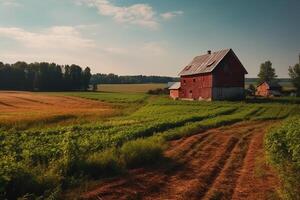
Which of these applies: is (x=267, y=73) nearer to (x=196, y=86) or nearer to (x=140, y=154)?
(x=196, y=86)

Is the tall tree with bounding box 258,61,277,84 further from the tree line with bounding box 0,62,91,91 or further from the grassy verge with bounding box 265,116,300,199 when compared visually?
the grassy verge with bounding box 265,116,300,199

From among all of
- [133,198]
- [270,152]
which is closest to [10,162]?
[133,198]

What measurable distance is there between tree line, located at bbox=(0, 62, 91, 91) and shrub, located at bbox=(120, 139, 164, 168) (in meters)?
108

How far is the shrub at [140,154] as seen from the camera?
1402 centimetres

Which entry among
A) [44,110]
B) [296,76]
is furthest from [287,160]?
[296,76]

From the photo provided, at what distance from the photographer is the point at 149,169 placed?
13.5 meters

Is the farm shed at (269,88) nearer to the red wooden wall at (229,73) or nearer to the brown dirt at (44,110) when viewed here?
the red wooden wall at (229,73)

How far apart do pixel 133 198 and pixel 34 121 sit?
21731 mm

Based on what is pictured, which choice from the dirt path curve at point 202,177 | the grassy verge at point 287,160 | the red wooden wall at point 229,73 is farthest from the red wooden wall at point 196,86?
the grassy verge at point 287,160

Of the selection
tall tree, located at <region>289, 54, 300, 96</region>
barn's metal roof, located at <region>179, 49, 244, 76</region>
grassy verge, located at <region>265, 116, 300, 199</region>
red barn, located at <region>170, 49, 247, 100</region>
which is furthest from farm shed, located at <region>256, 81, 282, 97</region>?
grassy verge, located at <region>265, 116, 300, 199</region>

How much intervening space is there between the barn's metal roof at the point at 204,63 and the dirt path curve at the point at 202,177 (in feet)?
116

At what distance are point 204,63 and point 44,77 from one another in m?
74.6

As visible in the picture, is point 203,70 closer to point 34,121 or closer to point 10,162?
point 34,121

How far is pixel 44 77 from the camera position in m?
119
